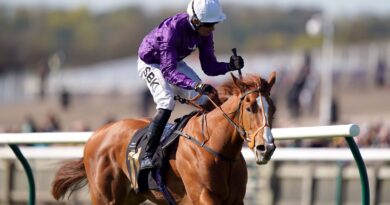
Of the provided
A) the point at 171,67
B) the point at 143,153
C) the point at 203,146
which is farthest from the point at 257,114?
the point at 143,153

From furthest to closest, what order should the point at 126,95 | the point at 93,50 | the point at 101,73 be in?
the point at 93,50 < the point at 101,73 < the point at 126,95

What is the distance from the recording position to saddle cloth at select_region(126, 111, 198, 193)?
6.94 metres

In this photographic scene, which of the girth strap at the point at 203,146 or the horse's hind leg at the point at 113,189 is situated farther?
the horse's hind leg at the point at 113,189

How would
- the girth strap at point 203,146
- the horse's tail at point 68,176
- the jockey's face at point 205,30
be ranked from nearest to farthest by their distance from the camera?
the girth strap at point 203,146 → the jockey's face at point 205,30 → the horse's tail at point 68,176

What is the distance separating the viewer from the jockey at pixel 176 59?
6.78 m

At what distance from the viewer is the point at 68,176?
7992 millimetres

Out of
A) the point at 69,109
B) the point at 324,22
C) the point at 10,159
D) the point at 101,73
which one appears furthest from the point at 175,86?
the point at 101,73

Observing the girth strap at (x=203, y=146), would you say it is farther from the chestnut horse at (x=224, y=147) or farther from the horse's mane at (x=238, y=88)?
the horse's mane at (x=238, y=88)

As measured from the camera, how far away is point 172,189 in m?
6.93

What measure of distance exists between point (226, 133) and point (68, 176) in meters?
1.87

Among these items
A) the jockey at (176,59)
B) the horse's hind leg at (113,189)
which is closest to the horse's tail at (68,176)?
the horse's hind leg at (113,189)

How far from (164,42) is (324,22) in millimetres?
16151

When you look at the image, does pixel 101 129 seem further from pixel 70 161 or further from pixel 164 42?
pixel 164 42

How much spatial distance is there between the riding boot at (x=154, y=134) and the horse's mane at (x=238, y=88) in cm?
40
